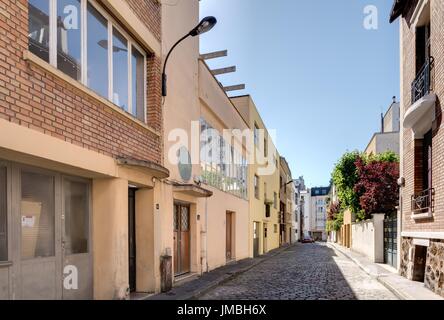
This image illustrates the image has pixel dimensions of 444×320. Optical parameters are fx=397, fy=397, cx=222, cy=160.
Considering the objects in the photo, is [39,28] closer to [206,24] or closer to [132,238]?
[206,24]

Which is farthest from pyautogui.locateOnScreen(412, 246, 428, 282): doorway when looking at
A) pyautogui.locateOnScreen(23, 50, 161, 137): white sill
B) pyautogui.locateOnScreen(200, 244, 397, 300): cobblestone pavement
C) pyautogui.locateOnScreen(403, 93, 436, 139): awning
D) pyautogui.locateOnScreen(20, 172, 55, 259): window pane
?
pyautogui.locateOnScreen(20, 172, 55, 259): window pane

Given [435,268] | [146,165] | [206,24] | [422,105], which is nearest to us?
[146,165]

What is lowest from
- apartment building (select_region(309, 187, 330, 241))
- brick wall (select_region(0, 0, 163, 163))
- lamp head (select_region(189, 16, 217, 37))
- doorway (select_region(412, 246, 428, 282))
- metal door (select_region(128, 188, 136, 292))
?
apartment building (select_region(309, 187, 330, 241))

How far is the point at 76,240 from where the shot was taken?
6.81m

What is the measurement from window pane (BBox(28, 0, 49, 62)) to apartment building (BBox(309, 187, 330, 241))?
8917 cm

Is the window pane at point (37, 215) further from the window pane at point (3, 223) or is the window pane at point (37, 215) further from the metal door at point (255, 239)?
the metal door at point (255, 239)

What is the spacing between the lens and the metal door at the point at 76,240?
21.4 feet

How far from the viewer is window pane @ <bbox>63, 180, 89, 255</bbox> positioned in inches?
261

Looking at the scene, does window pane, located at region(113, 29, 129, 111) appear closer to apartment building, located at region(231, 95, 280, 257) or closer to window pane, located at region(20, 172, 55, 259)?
window pane, located at region(20, 172, 55, 259)

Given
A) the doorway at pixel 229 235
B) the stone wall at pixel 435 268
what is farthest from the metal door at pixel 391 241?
the doorway at pixel 229 235

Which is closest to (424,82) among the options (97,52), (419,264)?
(419,264)

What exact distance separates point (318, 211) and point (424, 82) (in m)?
86.2

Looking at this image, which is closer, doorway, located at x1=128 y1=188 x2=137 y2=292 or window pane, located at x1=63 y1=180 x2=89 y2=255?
window pane, located at x1=63 y1=180 x2=89 y2=255
